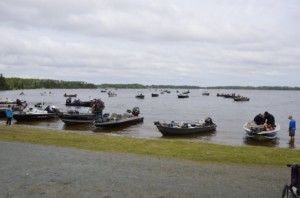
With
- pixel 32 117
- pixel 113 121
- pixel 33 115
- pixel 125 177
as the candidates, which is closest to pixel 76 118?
pixel 113 121

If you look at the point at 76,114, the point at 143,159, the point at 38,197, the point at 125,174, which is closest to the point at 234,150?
the point at 143,159

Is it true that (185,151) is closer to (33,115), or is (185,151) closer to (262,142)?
(262,142)

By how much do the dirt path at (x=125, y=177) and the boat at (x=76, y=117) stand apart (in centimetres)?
2071

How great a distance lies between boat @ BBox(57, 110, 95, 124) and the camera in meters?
34.1

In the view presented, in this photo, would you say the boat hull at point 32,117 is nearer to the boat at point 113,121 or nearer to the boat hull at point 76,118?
the boat hull at point 76,118

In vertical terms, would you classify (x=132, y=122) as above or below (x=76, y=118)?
below

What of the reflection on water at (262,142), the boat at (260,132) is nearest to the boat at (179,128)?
the reflection on water at (262,142)

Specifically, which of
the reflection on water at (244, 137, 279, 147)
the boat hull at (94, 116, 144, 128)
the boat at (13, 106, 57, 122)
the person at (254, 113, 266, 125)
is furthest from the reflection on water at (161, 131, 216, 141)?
the boat at (13, 106, 57, 122)

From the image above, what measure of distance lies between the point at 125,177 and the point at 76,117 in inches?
1005

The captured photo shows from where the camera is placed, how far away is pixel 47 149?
14648 mm

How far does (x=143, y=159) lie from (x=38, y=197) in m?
5.30

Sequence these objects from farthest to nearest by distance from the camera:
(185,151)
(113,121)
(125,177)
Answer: (113,121)
(185,151)
(125,177)

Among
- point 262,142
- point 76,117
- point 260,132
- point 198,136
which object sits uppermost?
point 260,132

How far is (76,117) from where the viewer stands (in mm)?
34375
